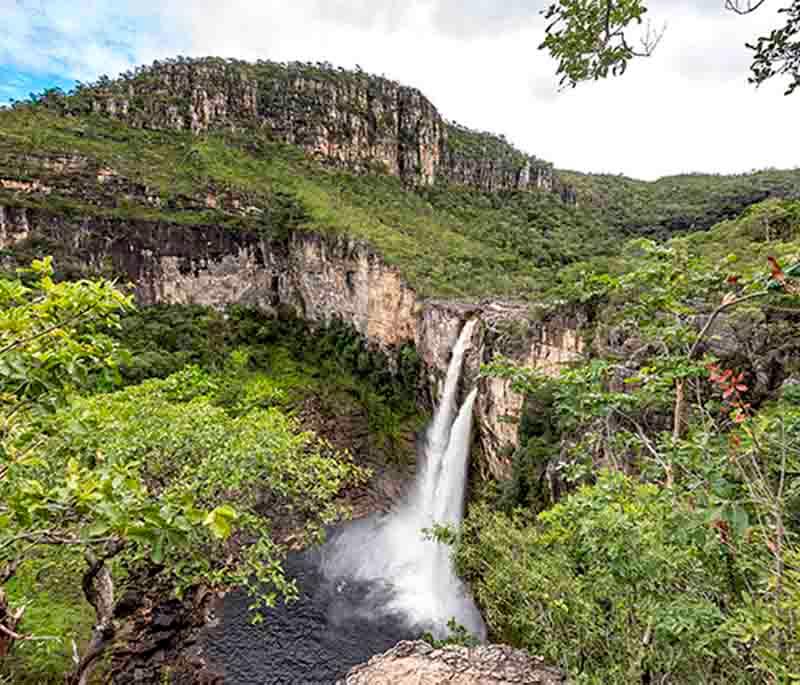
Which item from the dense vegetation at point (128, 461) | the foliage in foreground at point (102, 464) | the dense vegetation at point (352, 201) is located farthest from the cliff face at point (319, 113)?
the foliage in foreground at point (102, 464)

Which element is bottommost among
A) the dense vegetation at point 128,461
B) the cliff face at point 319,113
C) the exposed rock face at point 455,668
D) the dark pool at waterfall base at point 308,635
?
the dark pool at waterfall base at point 308,635

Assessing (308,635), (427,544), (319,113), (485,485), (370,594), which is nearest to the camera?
(308,635)

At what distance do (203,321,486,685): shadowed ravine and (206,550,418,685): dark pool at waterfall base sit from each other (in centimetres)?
3

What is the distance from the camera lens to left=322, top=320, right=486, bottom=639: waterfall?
13.7 metres

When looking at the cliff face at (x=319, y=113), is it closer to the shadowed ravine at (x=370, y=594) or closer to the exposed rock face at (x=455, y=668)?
the shadowed ravine at (x=370, y=594)

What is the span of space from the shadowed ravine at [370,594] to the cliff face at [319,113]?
105 feet

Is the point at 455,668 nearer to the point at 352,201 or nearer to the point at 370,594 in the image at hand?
the point at 370,594

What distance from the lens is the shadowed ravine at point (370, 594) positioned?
11.5 metres

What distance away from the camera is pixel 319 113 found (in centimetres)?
4256

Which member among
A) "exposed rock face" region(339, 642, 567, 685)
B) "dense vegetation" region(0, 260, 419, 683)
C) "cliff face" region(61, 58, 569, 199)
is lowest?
"exposed rock face" region(339, 642, 567, 685)

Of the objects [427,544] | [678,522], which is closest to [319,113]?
[427,544]

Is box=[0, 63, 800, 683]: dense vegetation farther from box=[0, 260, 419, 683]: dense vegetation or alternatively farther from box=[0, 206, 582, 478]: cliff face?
box=[0, 206, 582, 478]: cliff face

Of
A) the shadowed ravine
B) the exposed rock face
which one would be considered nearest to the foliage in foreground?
the exposed rock face

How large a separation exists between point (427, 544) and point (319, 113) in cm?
4000
